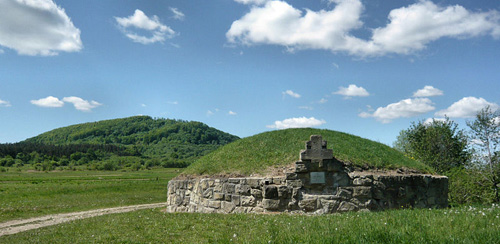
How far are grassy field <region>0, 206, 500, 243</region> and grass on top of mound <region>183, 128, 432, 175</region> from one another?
3969mm

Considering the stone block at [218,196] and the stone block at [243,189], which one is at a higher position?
the stone block at [243,189]

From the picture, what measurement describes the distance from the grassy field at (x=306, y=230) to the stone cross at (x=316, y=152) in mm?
3210


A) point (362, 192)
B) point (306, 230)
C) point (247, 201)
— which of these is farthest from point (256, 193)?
point (306, 230)

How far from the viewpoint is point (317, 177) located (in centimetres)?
1209

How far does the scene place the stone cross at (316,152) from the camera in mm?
12156

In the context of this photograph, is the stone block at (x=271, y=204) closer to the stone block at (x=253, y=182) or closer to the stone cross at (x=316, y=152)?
the stone block at (x=253, y=182)

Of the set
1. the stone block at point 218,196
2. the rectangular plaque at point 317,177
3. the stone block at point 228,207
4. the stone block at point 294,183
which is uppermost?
the rectangular plaque at point 317,177

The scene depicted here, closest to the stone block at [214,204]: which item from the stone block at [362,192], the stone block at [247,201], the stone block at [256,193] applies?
the stone block at [247,201]

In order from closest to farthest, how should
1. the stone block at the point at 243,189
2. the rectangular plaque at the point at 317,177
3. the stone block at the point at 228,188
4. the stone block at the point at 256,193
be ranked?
the rectangular plaque at the point at 317,177 → the stone block at the point at 256,193 → the stone block at the point at 243,189 → the stone block at the point at 228,188

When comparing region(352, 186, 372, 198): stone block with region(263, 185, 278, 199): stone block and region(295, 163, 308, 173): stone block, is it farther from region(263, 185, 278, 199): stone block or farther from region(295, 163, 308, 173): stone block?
region(263, 185, 278, 199): stone block

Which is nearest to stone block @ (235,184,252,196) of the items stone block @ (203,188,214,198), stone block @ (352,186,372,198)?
stone block @ (203,188,214,198)

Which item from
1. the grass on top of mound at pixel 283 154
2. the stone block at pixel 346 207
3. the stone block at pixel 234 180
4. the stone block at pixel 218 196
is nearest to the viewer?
the stone block at pixel 346 207

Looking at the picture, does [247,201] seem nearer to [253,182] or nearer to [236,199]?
[236,199]

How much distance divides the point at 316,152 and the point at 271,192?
7.59 feet
